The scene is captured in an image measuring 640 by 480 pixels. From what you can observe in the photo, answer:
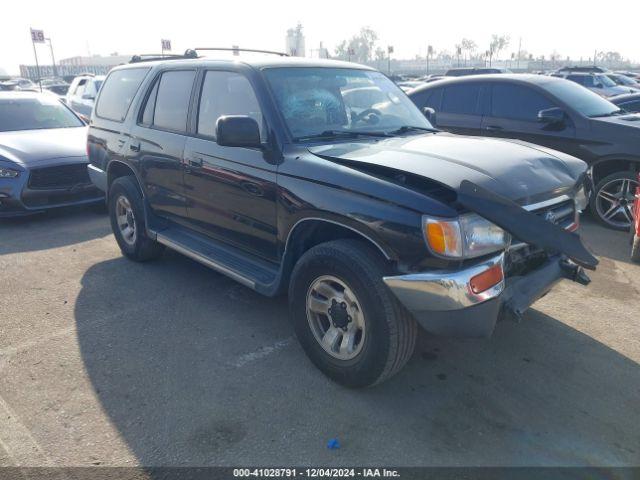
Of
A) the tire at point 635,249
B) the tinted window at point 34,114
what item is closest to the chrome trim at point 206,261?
the tire at point 635,249

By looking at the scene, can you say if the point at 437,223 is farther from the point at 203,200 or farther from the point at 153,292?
the point at 153,292

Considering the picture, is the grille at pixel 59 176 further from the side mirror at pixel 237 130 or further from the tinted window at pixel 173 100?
the side mirror at pixel 237 130

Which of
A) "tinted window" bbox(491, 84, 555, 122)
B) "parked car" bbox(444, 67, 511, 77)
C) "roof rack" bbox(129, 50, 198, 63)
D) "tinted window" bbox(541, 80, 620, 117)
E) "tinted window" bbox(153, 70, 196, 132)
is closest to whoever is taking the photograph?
"tinted window" bbox(153, 70, 196, 132)

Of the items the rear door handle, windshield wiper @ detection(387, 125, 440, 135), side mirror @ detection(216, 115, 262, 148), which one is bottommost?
the rear door handle

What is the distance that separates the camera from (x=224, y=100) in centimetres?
399

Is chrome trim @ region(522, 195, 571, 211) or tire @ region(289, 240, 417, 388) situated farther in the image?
chrome trim @ region(522, 195, 571, 211)

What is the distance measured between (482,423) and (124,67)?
4844 mm

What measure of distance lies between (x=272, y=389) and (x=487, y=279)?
57.1 inches

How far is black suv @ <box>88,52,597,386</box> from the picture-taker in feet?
8.78

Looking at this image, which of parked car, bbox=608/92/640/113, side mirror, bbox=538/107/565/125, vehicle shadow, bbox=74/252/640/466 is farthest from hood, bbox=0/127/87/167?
parked car, bbox=608/92/640/113

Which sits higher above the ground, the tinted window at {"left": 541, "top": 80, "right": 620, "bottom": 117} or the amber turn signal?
the tinted window at {"left": 541, "top": 80, "right": 620, "bottom": 117}

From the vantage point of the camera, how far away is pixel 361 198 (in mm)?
2873

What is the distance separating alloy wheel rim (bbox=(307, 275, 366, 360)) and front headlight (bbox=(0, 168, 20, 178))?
5283 millimetres

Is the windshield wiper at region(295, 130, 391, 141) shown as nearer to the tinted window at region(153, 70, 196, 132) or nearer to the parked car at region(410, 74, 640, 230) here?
the tinted window at region(153, 70, 196, 132)
